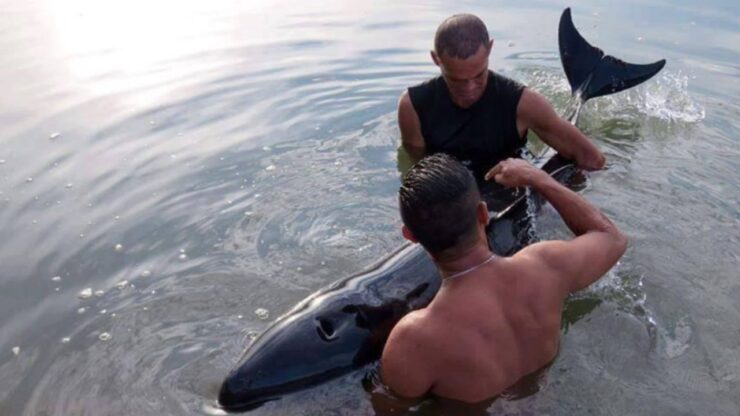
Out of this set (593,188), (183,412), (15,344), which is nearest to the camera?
(183,412)

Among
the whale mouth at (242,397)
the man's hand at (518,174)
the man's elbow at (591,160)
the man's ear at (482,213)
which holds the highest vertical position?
the man's ear at (482,213)

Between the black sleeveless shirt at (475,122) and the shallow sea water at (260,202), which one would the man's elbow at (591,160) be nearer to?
the shallow sea water at (260,202)

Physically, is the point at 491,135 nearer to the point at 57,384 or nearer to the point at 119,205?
the point at 119,205

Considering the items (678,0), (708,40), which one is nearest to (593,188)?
(708,40)

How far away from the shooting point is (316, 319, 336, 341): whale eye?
3553mm

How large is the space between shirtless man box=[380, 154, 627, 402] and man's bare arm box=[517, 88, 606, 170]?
2114mm

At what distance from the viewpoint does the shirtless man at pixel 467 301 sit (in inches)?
114

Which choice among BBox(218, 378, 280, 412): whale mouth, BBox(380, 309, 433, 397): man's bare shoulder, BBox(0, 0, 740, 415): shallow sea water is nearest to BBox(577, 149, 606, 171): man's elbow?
BBox(0, 0, 740, 415): shallow sea water

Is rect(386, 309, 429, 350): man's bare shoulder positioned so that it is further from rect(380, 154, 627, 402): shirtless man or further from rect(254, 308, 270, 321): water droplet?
rect(254, 308, 270, 321): water droplet

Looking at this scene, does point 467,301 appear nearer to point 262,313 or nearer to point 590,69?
point 262,313

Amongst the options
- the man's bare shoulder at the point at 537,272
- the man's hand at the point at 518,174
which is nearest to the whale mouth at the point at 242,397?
A: the man's bare shoulder at the point at 537,272

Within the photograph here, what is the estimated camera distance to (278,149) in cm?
675

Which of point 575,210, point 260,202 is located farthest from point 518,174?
point 260,202

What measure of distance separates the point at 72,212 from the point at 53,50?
13.9 feet
